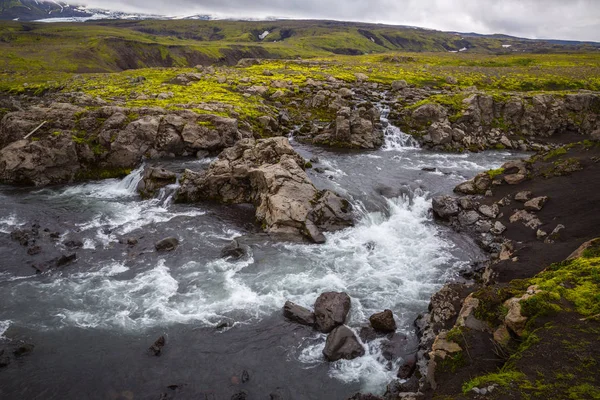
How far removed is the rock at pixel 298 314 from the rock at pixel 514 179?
91.5 ft

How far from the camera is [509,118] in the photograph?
2648 inches

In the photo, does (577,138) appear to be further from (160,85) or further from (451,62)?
(451,62)

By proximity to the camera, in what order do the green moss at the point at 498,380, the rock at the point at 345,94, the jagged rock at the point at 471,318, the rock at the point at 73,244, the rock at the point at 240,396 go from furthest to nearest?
the rock at the point at 345,94
the rock at the point at 73,244
the rock at the point at 240,396
the jagged rock at the point at 471,318
the green moss at the point at 498,380

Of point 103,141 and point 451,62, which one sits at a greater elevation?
point 451,62

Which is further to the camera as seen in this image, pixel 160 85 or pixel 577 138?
pixel 160 85

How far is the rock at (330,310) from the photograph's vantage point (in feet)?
74.7

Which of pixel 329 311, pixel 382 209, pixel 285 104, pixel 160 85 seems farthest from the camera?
pixel 160 85

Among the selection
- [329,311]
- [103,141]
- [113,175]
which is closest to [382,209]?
[329,311]

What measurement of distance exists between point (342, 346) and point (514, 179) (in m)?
29.0

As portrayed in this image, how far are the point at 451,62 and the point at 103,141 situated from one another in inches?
6069

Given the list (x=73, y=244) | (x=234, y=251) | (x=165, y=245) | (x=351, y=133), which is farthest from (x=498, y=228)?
(x=73, y=244)

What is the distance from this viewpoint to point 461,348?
53.6 feet

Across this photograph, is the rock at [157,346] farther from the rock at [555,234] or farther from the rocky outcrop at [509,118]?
the rocky outcrop at [509,118]

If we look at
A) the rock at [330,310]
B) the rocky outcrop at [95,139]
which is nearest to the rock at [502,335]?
the rock at [330,310]
